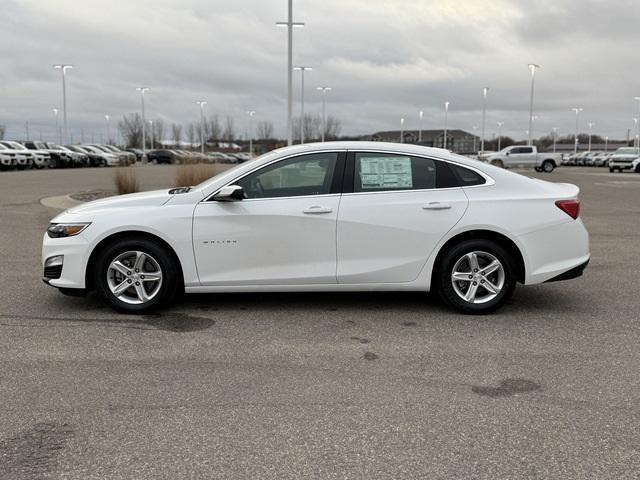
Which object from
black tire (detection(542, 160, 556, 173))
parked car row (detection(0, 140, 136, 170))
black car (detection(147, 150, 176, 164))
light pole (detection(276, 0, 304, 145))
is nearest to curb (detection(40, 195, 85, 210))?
light pole (detection(276, 0, 304, 145))

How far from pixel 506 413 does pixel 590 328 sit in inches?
85.5

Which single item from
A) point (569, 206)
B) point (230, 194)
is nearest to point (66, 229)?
Result: point (230, 194)

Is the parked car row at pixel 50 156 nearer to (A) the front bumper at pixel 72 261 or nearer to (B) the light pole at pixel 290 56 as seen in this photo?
(B) the light pole at pixel 290 56

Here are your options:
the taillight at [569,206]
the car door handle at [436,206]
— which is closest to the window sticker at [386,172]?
the car door handle at [436,206]

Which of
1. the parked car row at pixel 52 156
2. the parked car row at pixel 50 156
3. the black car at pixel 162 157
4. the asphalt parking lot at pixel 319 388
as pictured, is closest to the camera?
the asphalt parking lot at pixel 319 388

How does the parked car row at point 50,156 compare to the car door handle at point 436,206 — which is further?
the parked car row at point 50,156

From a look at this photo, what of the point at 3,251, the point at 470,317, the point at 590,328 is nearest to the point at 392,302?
the point at 470,317

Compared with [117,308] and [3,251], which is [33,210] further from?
[117,308]

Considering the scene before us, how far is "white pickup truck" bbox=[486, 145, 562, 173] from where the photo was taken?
45969mm

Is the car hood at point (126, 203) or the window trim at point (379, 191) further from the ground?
the window trim at point (379, 191)

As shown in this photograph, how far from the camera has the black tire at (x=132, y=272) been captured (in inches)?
220

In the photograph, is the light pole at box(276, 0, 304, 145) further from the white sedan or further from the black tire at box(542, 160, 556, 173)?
the black tire at box(542, 160, 556, 173)

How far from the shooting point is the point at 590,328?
5445mm

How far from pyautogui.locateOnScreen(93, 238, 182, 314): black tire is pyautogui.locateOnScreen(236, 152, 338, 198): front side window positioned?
3.13ft
